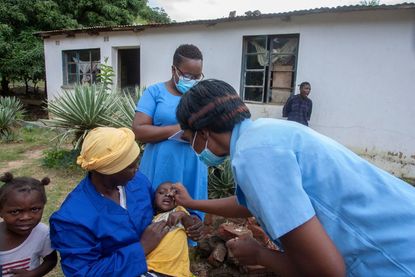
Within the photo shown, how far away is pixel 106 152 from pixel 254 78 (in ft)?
24.7

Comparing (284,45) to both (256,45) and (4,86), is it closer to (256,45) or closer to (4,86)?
(256,45)

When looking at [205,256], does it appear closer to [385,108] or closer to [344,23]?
[385,108]

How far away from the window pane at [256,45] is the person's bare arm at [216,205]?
6998mm

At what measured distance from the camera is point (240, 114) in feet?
3.93

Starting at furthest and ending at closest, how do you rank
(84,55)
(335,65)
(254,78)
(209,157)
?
1. (84,55)
2. (254,78)
3. (335,65)
4. (209,157)

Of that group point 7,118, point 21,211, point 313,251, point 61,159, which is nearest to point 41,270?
point 21,211

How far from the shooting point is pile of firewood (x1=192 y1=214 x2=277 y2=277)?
10.2 ft

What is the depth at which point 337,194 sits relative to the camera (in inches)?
40.9

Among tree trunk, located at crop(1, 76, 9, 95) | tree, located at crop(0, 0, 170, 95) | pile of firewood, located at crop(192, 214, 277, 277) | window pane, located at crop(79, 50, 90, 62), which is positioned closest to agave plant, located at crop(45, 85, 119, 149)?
pile of firewood, located at crop(192, 214, 277, 277)

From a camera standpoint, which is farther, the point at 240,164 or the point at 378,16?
the point at 378,16

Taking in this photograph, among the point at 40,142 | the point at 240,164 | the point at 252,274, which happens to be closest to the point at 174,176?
the point at 252,274

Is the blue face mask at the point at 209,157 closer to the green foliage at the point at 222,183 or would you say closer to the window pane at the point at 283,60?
the green foliage at the point at 222,183

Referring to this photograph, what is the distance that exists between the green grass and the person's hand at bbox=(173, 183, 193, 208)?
5.69 feet

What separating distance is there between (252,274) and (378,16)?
603 cm
